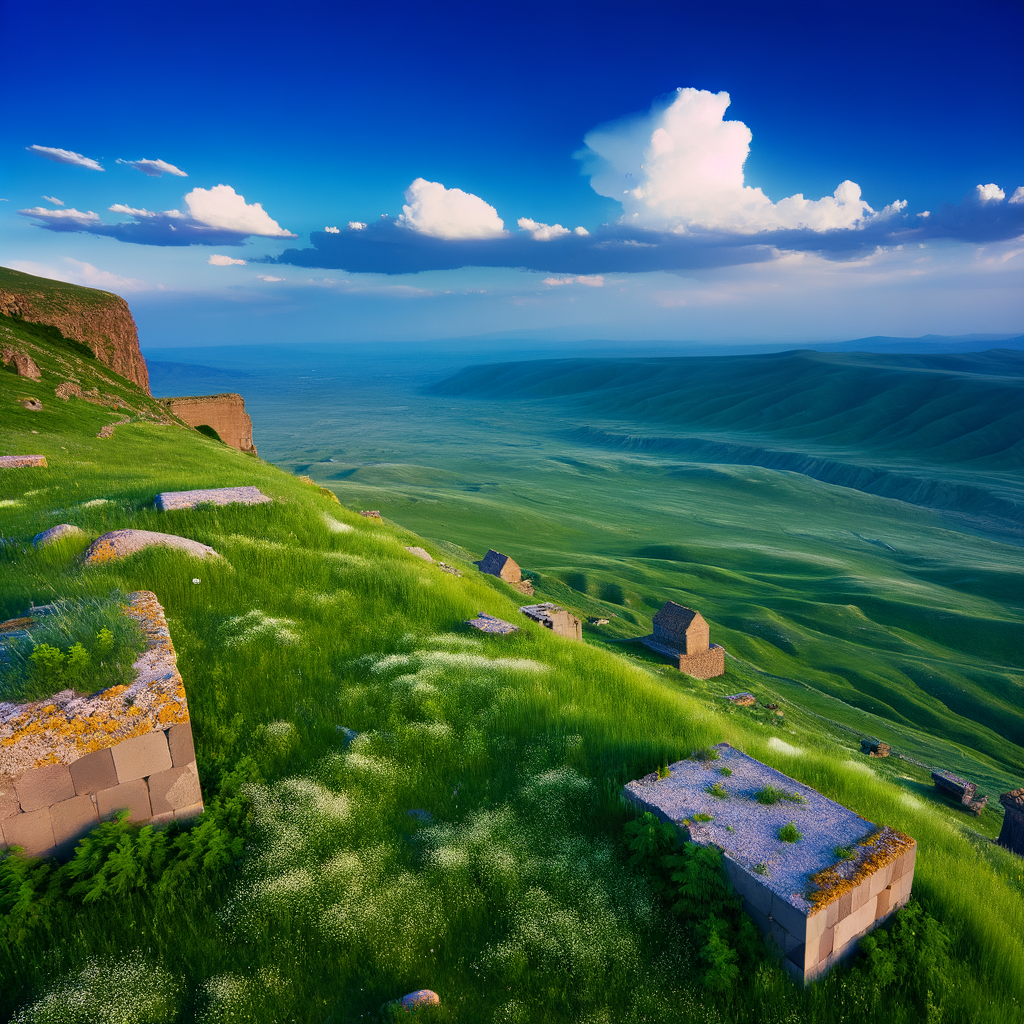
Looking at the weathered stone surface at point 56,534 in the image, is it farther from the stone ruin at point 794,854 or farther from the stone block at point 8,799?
the stone ruin at point 794,854

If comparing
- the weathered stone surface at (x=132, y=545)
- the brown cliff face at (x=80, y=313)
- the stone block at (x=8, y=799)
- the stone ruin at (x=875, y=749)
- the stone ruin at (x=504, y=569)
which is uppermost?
the brown cliff face at (x=80, y=313)

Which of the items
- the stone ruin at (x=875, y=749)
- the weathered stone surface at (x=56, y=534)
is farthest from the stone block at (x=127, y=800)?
the stone ruin at (x=875, y=749)

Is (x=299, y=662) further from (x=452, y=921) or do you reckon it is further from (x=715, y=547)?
(x=715, y=547)

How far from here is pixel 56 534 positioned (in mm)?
11188

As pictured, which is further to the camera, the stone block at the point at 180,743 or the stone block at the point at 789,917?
the stone block at the point at 180,743

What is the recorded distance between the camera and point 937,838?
7.95m

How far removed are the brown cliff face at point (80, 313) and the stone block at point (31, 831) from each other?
56.3 m

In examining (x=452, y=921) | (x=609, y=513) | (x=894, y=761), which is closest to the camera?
(x=452, y=921)

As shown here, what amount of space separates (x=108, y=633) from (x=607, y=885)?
5939mm

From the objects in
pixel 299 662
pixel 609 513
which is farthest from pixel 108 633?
pixel 609 513

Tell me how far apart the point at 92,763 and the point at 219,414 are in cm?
5846

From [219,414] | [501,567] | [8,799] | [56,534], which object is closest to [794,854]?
[8,799]

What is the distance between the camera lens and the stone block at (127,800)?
213 inches

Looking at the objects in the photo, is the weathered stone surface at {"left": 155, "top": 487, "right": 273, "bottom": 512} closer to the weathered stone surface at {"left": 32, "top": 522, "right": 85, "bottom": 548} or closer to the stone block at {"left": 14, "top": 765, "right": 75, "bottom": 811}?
the weathered stone surface at {"left": 32, "top": 522, "right": 85, "bottom": 548}
